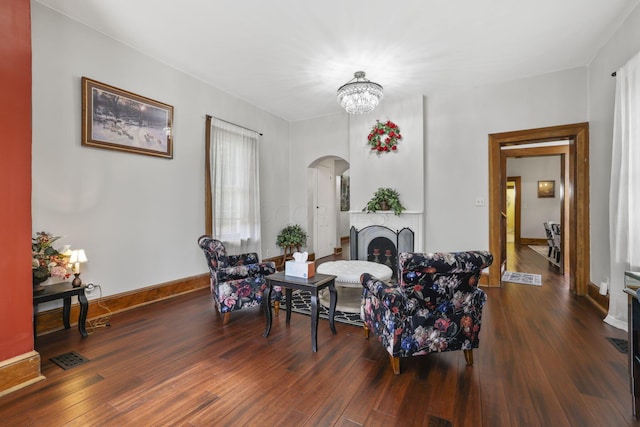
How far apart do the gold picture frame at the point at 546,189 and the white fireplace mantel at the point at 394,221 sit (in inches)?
277

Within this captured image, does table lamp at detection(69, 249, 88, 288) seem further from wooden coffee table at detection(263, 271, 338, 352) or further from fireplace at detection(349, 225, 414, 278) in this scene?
fireplace at detection(349, 225, 414, 278)

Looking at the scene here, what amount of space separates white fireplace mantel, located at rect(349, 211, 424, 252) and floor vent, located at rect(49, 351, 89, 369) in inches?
166

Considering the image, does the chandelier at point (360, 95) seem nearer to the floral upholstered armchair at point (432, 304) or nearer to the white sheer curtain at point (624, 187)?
the white sheer curtain at point (624, 187)

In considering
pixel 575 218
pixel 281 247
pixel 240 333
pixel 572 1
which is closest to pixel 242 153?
pixel 281 247

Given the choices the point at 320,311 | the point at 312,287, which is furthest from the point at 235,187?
the point at 312,287

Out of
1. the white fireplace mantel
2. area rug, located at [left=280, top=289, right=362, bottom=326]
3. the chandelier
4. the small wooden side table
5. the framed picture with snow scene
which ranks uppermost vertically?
the chandelier

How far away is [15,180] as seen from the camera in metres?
2.05

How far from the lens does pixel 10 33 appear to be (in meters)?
2.04

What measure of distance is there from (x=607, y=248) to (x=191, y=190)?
533cm

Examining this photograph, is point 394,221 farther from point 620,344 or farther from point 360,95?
point 620,344

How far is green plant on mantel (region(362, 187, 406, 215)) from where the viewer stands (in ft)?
16.8

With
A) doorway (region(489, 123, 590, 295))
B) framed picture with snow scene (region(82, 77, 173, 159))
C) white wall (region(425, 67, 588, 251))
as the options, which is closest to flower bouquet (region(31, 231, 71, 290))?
framed picture with snow scene (region(82, 77, 173, 159))

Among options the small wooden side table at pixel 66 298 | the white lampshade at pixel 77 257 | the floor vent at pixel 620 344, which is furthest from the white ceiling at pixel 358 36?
the floor vent at pixel 620 344

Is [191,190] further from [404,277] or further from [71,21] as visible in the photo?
[404,277]
